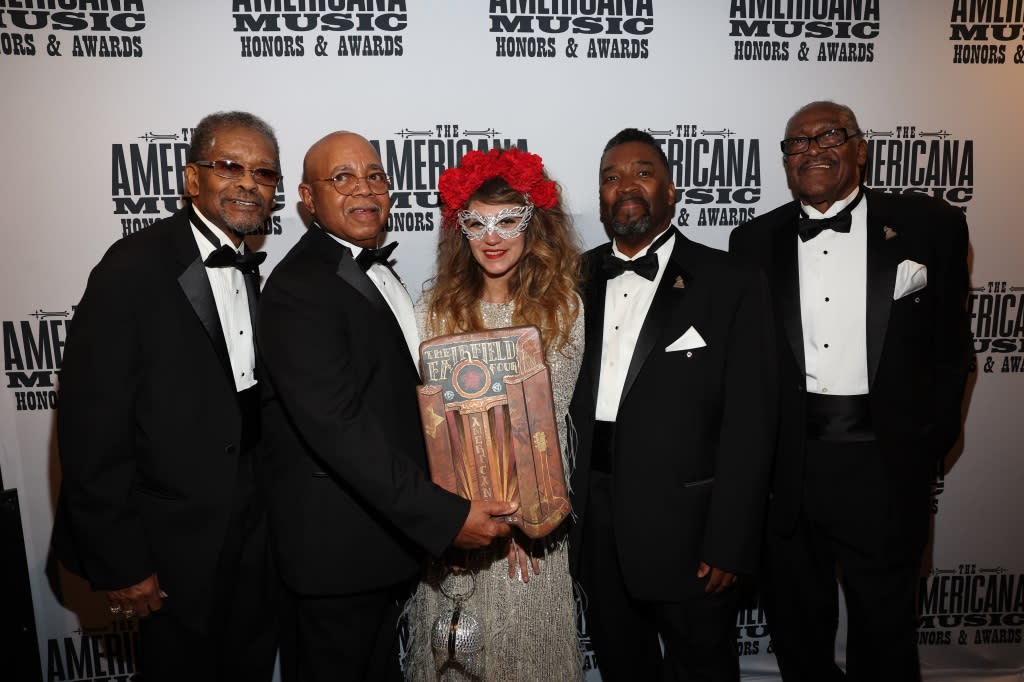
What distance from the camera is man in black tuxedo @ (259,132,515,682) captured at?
204 cm

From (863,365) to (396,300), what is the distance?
1808mm

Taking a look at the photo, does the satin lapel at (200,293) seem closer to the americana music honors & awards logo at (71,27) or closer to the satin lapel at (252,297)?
the satin lapel at (252,297)

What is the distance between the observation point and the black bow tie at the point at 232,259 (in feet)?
7.34

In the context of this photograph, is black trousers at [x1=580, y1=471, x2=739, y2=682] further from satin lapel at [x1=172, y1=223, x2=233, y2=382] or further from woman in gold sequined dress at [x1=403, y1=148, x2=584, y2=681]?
satin lapel at [x1=172, y1=223, x2=233, y2=382]

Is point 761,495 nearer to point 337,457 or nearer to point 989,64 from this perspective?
point 337,457

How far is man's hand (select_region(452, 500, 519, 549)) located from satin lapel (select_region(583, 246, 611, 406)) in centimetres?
50

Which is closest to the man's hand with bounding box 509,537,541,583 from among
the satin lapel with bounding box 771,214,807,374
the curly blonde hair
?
the curly blonde hair

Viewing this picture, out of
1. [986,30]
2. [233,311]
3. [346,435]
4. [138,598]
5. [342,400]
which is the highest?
[986,30]

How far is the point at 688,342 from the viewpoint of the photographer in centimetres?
221

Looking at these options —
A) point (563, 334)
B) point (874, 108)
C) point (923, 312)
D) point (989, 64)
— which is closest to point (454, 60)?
point (563, 334)

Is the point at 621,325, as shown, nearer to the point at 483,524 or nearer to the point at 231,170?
the point at 483,524

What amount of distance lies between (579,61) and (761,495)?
2054mm

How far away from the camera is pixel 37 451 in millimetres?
3078

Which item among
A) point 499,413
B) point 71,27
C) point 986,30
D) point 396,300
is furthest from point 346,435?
point 986,30
